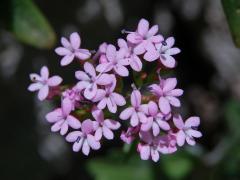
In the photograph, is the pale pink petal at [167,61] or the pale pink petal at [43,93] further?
the pale pink petal at [43,93]

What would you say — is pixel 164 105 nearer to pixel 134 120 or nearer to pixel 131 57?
pixel 134 120

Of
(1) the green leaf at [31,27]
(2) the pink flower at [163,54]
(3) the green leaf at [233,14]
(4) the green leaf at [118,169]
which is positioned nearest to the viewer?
(2) the pink flower at [163,54]

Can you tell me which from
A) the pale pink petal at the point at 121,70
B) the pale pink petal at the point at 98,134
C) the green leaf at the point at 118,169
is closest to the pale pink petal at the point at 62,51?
the pale pink petal at the point at 121,70

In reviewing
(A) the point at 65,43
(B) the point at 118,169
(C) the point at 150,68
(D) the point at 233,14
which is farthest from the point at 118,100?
(C) the point at 150,68

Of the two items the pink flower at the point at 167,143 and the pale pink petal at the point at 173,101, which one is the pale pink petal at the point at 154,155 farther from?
the pale pink petal at the point at 173,101

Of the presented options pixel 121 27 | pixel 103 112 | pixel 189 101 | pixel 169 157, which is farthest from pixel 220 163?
pixel 103 112

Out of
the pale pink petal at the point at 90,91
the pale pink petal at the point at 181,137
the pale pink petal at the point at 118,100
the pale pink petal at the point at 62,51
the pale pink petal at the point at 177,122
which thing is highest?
the pale pink petal at the point at 62,51

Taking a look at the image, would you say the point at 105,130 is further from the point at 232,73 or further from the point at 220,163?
the point at 232,73
